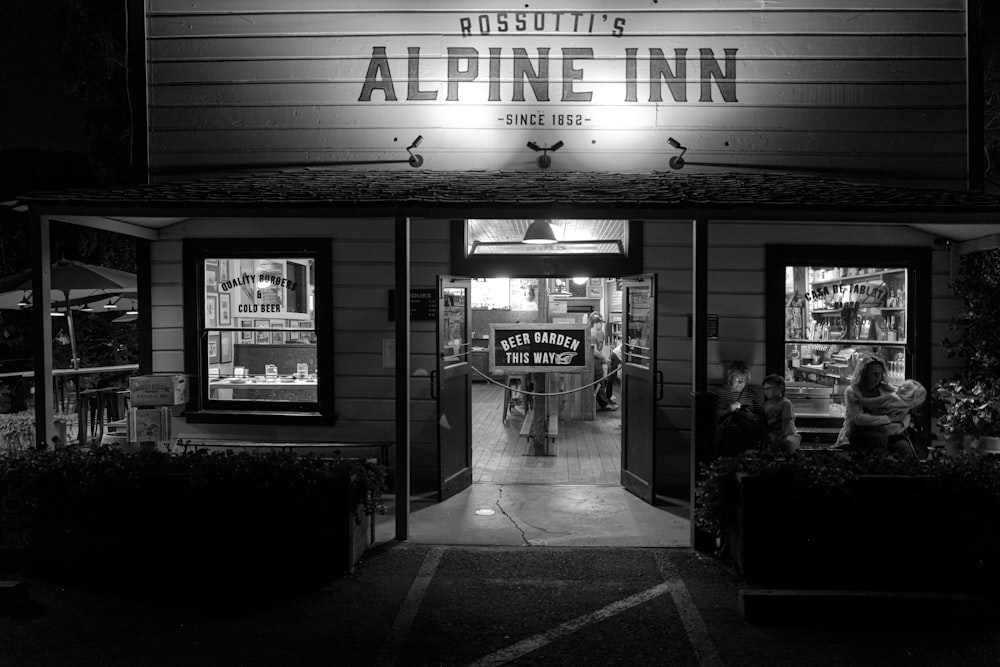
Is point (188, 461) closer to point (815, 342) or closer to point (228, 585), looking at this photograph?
point (228, 585)

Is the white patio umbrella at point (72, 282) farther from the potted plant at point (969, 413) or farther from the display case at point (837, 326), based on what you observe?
the potted plant at point (969, 413)

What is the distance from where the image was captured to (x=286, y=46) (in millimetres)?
8203

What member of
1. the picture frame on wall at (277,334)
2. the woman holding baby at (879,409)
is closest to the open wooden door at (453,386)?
the picture frame on wall at (277,334)

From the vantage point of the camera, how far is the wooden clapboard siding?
7.99 metres

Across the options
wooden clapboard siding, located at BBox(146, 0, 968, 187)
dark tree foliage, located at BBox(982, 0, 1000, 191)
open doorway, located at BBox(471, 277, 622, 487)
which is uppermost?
dark tree foliage, located at BBox(982, 0, 1000, 191)

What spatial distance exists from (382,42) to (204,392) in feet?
14.2

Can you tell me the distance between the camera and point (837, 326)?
7727 mm

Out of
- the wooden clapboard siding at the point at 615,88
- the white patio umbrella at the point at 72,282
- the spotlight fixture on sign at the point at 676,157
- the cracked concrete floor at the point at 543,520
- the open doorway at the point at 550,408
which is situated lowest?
the cracked concrete floor at the point at 543,520

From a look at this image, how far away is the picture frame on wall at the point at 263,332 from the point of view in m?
8.02

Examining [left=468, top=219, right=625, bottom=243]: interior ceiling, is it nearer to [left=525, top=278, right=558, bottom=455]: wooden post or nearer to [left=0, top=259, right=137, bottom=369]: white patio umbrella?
[left=525, top=278, right=558, bottom=455]: wooden post

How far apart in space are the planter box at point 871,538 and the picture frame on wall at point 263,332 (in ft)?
17.5

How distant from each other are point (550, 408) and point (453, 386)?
304 centimetres

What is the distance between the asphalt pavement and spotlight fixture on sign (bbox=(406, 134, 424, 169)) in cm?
442

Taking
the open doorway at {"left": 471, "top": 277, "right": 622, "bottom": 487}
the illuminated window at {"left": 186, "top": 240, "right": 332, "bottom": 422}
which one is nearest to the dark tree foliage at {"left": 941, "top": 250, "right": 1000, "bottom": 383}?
the open doorway at {"left": 471, "top": 277, "right": 622, "bottom": 487}
